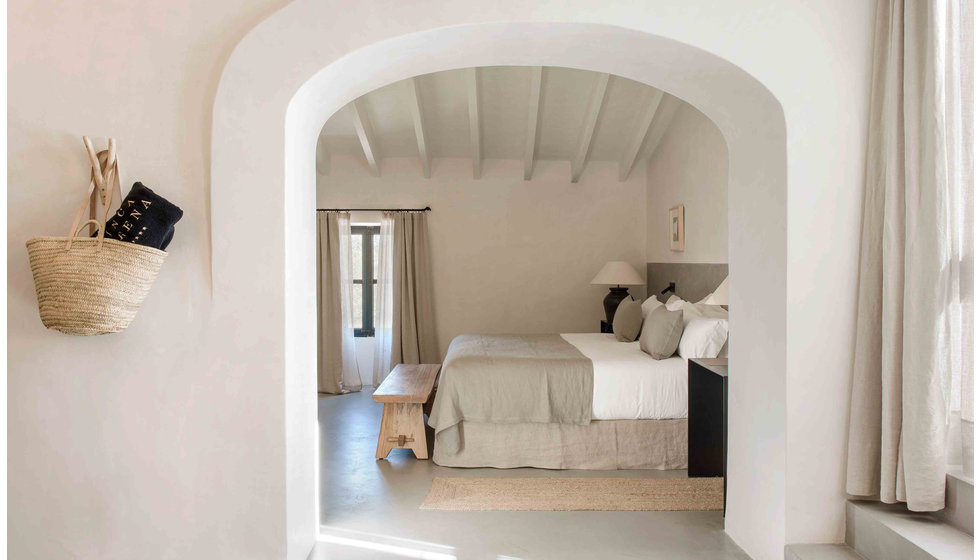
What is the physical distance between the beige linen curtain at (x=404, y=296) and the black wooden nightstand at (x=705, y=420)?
365cm

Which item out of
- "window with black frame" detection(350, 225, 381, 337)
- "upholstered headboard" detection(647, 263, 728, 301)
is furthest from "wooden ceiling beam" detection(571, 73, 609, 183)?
"window with black frame" detection(350, 225, 381, 337)

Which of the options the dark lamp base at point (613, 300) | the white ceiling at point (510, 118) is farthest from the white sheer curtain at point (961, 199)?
the dark lamp base at point (613, 300)

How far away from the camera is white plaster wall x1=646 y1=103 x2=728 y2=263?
4965 mm

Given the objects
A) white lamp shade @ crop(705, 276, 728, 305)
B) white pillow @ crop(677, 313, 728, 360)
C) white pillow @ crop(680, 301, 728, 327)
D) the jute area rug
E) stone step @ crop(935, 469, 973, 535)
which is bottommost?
the jute area rug

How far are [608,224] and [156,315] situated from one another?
17.1ft

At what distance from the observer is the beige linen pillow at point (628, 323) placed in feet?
16.6

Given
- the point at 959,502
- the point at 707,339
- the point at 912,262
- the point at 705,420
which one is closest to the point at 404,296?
the point at 707,339

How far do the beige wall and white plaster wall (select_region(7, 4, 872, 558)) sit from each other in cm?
451

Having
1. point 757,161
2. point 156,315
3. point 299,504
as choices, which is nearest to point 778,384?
point 757,161

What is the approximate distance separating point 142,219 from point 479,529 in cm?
192

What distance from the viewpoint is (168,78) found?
2.41 m

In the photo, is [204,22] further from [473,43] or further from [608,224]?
[608,224]

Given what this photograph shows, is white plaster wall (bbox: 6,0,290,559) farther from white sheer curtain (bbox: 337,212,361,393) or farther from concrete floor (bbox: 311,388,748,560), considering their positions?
white sheer curtain (bbox: 337,212,361,393)

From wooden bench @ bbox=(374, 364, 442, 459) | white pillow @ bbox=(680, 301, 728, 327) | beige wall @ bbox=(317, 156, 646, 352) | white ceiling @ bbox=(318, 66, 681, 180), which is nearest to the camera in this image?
wooden bench @ bbox=(374, 364, 442, 459)
